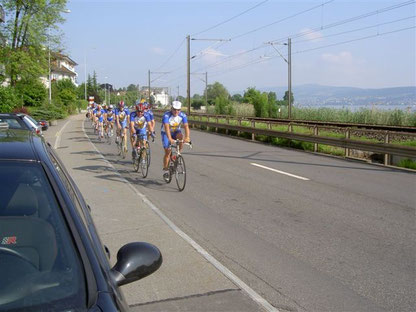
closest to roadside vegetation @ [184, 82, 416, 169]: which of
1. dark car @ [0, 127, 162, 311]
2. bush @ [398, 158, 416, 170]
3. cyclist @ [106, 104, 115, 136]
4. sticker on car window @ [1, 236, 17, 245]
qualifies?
bush @ [398, 158, 416, 170]

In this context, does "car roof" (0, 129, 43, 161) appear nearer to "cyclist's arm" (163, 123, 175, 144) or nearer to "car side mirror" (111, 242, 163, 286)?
"car side mirror" (111, 242, 163, 286)

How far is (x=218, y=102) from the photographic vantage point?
5847 centimetres

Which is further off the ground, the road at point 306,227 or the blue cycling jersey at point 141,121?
the blue cycling jersey at point 141,121

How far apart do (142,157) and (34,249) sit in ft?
33.7

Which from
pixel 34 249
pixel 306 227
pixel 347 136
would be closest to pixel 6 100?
pixel 347 136

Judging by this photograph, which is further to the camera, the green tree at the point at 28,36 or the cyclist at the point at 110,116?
the green tree at the point at 28,36

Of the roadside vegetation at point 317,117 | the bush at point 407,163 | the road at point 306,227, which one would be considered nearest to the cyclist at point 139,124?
the road at point 306,227

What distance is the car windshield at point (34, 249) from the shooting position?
2.04 metres

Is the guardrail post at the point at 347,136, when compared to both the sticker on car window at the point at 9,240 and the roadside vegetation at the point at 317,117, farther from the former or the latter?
the sticker on car window at the point at 9,240

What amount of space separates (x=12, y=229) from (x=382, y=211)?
717 cm

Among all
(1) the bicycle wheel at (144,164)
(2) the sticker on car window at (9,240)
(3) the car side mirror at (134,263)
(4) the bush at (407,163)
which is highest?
(2) the sticker on car window at (9,240)

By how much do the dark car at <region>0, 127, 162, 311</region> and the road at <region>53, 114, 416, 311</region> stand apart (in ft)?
8.36

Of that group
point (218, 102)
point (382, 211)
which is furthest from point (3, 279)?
point (218, 102)

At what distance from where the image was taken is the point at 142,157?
12594 millimetres
